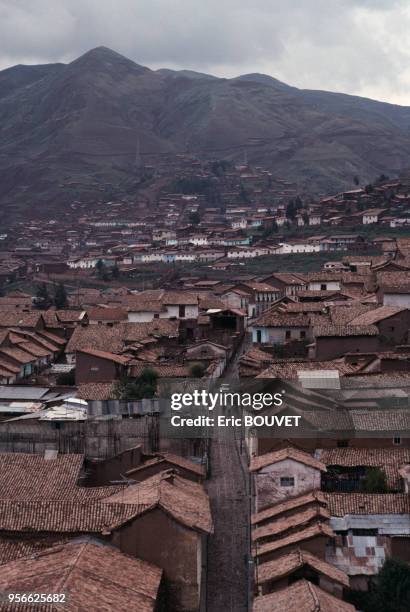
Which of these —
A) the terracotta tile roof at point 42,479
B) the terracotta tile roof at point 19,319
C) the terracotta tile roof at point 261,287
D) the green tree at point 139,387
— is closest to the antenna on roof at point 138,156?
the terracotta tile roof at point 261,287

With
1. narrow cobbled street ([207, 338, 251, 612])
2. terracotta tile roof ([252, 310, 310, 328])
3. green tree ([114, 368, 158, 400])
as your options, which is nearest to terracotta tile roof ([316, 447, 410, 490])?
narrow cobbled street ([207, 338, 251, 612])

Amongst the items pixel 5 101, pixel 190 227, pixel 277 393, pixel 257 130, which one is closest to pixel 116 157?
pixel 257 130

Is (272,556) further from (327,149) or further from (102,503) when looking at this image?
(327,149)

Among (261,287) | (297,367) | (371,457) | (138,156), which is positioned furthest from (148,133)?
(371,457)

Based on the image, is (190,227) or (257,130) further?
(257,130)

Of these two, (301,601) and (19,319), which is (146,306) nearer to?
(19,319)

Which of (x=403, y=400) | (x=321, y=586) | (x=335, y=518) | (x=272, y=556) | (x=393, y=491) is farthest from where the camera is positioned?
(x=403, y=400)

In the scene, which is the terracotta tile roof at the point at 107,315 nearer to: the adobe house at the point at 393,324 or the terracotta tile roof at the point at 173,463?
the adobe house at the point at 393,324
